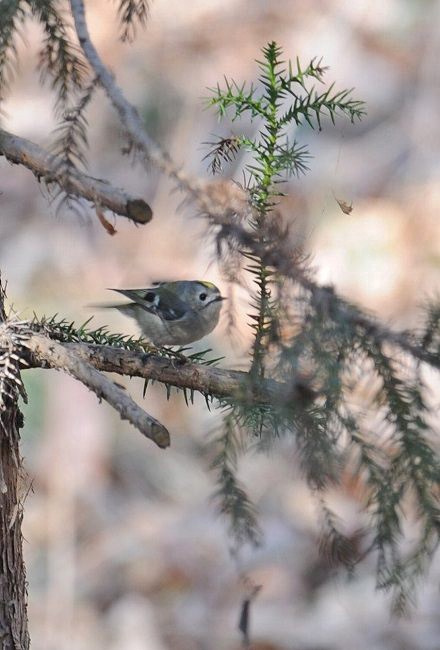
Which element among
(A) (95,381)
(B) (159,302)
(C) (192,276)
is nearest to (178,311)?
(B) (159,302)

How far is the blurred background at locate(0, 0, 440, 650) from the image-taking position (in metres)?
3.34

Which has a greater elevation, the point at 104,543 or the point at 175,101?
the point at 175,101

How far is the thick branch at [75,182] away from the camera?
2.91 ft

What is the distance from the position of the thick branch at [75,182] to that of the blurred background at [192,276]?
1588mm

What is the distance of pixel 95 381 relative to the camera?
3.28 ft

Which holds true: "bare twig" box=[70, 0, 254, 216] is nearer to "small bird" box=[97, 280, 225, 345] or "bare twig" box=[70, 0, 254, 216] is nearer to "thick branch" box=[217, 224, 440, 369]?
"thick branch" box=[217, 224, 440, 369]

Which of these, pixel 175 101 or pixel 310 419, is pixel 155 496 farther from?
pixel 310 419

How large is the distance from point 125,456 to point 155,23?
2.49 metres

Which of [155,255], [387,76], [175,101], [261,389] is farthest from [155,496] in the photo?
[261,389]

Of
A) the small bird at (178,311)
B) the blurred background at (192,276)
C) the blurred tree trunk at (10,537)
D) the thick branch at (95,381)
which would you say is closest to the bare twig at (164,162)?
the thick branch at (95,381)

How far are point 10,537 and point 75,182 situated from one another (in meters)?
0.49

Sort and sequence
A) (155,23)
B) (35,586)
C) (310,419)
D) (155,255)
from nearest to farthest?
(310,419) → (35,586) → (155,255) → (155,23)

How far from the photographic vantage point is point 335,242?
4.19 meters

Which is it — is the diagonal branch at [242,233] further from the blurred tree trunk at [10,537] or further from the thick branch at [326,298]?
the blurred tree trunk at [10,537]
